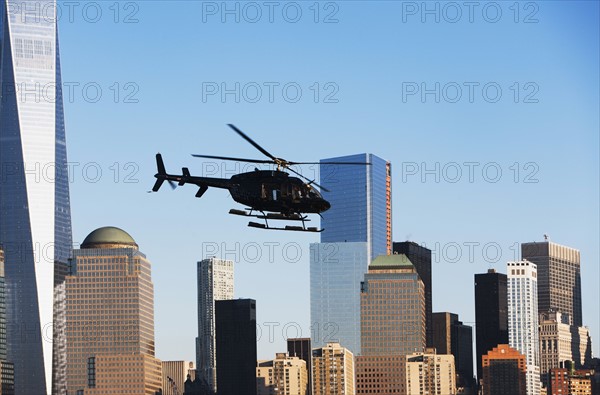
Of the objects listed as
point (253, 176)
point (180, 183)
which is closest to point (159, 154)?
point (180, 183)

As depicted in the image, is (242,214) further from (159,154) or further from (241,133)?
(159,154)

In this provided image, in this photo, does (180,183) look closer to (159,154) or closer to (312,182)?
(159,154)

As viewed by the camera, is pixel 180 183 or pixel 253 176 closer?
pixel 253 176

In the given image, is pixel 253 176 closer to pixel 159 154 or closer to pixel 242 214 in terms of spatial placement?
pixel 242 214

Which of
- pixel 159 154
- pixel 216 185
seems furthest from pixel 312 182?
pixel 159 154

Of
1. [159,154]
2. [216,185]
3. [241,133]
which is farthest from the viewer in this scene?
[159,154]

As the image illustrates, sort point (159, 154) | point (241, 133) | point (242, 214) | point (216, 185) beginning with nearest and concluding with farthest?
1. point (241, 133)
2. point (242, 214)
3. point (216, 185)
4. point (159, 154)

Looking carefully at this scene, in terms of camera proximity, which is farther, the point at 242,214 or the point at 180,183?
the point at 180,183

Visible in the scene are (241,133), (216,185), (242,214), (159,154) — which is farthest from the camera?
(159,154)
